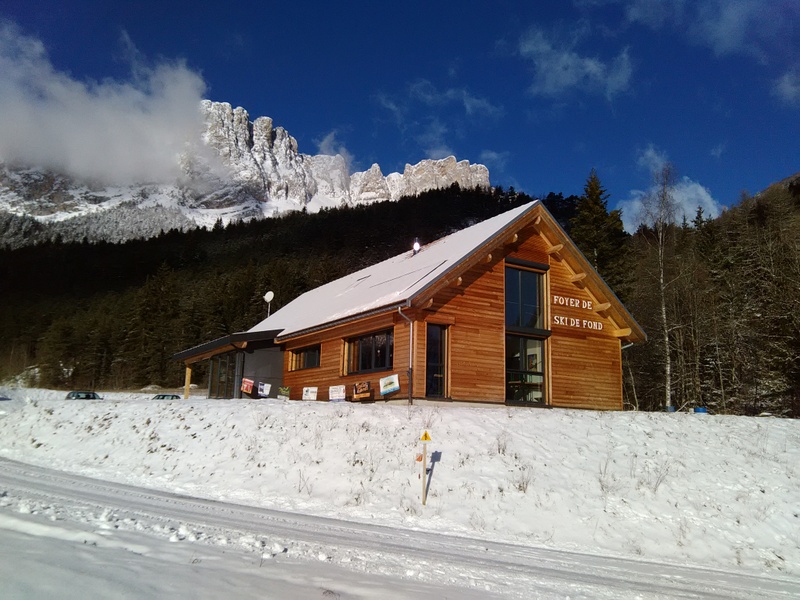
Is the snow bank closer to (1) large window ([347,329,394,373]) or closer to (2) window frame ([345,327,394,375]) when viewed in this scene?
(2) window frame ([345,327,394,375])

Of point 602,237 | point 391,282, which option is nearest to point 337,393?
point 391,282

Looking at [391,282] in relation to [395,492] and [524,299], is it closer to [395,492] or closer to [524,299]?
[524,299]

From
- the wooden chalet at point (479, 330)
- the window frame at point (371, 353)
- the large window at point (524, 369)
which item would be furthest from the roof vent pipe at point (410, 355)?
the large window at point (524, 369)

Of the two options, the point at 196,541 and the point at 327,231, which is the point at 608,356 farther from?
the point at 327,231

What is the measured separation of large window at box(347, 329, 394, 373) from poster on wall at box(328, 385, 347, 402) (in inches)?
31.3

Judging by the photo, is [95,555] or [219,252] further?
[219,252]

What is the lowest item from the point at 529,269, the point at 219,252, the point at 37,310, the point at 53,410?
the point at 53,410

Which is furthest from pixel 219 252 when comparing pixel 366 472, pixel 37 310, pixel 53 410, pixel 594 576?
pixel 594 576

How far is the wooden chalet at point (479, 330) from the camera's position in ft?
62.1

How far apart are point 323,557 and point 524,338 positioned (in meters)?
15.6

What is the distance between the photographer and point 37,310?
76.0 meters

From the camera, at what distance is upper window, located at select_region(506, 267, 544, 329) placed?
2142 centimetres

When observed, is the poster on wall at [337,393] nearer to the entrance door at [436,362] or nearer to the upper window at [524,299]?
the entrance door at [436,362]

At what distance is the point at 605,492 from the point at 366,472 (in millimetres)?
4958
